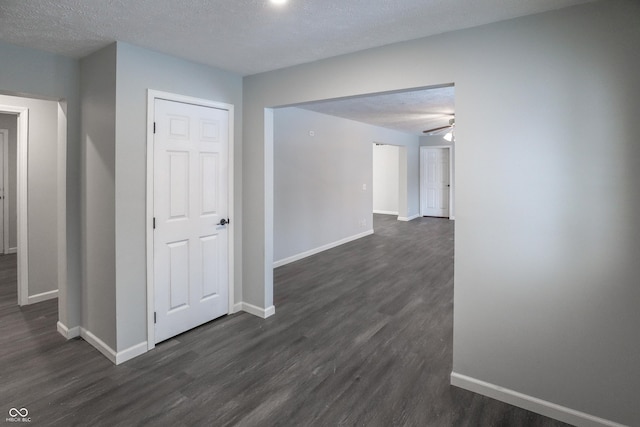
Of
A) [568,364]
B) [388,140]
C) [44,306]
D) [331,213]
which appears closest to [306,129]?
[331,213]

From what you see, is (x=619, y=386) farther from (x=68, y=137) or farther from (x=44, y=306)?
(x=44, y=306)

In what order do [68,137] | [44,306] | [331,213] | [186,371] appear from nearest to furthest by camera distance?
1. [186,371]
2. [68,137]
3. [44,306]
4. [331,213]

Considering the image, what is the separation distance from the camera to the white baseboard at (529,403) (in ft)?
6.65

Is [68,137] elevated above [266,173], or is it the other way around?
[68,137]

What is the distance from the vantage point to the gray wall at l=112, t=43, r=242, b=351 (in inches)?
105

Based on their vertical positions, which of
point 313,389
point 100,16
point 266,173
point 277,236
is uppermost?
point 100,16

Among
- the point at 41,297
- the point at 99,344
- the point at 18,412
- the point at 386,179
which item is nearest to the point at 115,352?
the point at 99,344

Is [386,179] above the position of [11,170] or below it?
above

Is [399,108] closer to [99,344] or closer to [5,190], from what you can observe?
[99,344]

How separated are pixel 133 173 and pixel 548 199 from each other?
9.31 feet

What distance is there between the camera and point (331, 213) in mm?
6609

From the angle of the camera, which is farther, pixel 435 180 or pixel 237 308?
pixel 435 180

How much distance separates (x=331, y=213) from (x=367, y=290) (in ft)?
8.09

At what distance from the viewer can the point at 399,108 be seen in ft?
18.3
